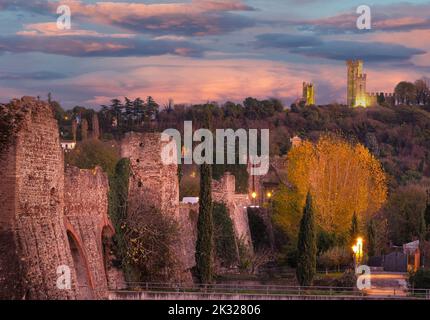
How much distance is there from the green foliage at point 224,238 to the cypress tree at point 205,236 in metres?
7.40

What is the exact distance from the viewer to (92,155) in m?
71.4

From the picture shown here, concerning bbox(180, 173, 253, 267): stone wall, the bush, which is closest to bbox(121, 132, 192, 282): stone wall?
bbox(180, 173, 253, 267): stone wall

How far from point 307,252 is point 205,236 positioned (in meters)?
4.88

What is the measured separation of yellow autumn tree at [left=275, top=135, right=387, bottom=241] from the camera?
56312 millimetres

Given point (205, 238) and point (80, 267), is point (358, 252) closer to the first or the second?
point (205, 238)

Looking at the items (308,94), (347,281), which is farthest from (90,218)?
(308,94)

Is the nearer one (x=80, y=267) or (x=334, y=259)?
(x=80, y=267)

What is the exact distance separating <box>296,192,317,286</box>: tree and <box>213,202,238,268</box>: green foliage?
6269mm

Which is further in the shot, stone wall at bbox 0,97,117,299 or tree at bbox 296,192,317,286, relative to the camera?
tree at bbox 296,192,317,286

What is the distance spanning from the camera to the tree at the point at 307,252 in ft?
135

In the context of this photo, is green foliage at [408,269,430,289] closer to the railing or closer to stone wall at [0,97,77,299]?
the railing

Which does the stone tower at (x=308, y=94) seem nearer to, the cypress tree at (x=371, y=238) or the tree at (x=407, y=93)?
the tree at (x=407, y=93)

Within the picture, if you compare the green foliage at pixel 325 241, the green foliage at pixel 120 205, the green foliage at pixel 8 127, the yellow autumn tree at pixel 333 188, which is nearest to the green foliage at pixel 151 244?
the green foliage at pixel 120 205

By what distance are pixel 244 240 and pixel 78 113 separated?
56959 millimetres
